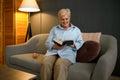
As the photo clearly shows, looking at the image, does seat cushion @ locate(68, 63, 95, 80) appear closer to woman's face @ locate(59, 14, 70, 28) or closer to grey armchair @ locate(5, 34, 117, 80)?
grey armchair @ locate(5, 34, 117, 80)

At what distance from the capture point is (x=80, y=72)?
184 centimetres

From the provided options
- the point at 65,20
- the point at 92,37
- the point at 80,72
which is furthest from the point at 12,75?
the point at 92,37

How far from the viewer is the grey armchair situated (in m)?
1.75

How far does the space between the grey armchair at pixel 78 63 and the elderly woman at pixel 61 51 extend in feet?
0.37

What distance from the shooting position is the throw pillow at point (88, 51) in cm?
211

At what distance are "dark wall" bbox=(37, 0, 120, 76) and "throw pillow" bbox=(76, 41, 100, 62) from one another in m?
0.71

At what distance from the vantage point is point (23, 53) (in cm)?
289

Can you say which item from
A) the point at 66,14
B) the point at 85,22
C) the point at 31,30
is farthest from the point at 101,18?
the point at 31,30

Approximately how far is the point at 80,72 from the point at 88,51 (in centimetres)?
41

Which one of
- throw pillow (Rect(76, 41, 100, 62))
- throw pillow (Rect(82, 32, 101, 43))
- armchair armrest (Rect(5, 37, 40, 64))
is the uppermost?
throw pillow (Rect(82, 32, 101, 43))

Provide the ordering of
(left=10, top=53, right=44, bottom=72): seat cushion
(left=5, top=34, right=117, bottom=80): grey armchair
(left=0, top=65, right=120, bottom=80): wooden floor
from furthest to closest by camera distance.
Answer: (left=10, top=53, right=44, bottom=72): seat cushion → (left=5, top=34, right=117, bottom=80): grey armchair → (left=0, top=65, right=120, bottom=80): wooden floor

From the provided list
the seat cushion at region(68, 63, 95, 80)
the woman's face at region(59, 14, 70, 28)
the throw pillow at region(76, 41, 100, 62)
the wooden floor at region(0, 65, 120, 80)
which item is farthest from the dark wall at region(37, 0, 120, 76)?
the wooden floor at region(0, 65, 120, 80)

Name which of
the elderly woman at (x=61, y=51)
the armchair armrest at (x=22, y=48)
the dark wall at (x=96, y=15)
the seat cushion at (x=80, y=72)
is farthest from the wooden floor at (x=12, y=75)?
the dark wall at (x=96, y=15)

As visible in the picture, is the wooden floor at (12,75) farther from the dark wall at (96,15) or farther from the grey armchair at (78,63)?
the dark wall at (96,15)
